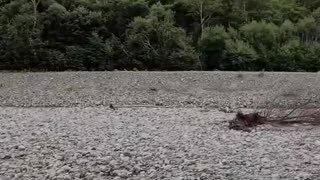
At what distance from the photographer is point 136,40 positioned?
32.8 metres

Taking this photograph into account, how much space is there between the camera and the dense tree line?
32562 millimetres

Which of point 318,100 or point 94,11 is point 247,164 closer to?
point 318,100

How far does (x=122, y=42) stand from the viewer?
3391 centimetres

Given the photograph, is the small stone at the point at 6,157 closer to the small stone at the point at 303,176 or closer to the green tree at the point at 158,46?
the small stone at the point at 303,176

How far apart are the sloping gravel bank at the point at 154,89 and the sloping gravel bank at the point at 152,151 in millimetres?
5832

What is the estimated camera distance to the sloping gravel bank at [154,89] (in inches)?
778

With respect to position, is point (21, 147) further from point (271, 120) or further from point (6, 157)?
point (271, 120)

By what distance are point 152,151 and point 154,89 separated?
1300 cm

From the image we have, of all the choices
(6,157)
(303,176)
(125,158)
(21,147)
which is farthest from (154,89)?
(303,176)

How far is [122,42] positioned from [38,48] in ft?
18.1

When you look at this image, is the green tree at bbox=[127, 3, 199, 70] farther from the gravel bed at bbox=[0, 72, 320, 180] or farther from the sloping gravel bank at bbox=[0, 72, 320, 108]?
the gravel bed at bbox=[0, 72, 320, 180]

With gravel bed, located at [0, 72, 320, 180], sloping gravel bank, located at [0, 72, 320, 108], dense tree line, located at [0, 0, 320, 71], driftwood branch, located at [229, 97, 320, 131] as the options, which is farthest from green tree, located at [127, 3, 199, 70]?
driftwood branch, located at [229, 97, 320, 131]

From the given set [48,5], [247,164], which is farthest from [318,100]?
[48,5]

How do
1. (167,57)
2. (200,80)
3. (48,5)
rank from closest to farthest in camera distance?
(200,80), (167,57), (48,5)
